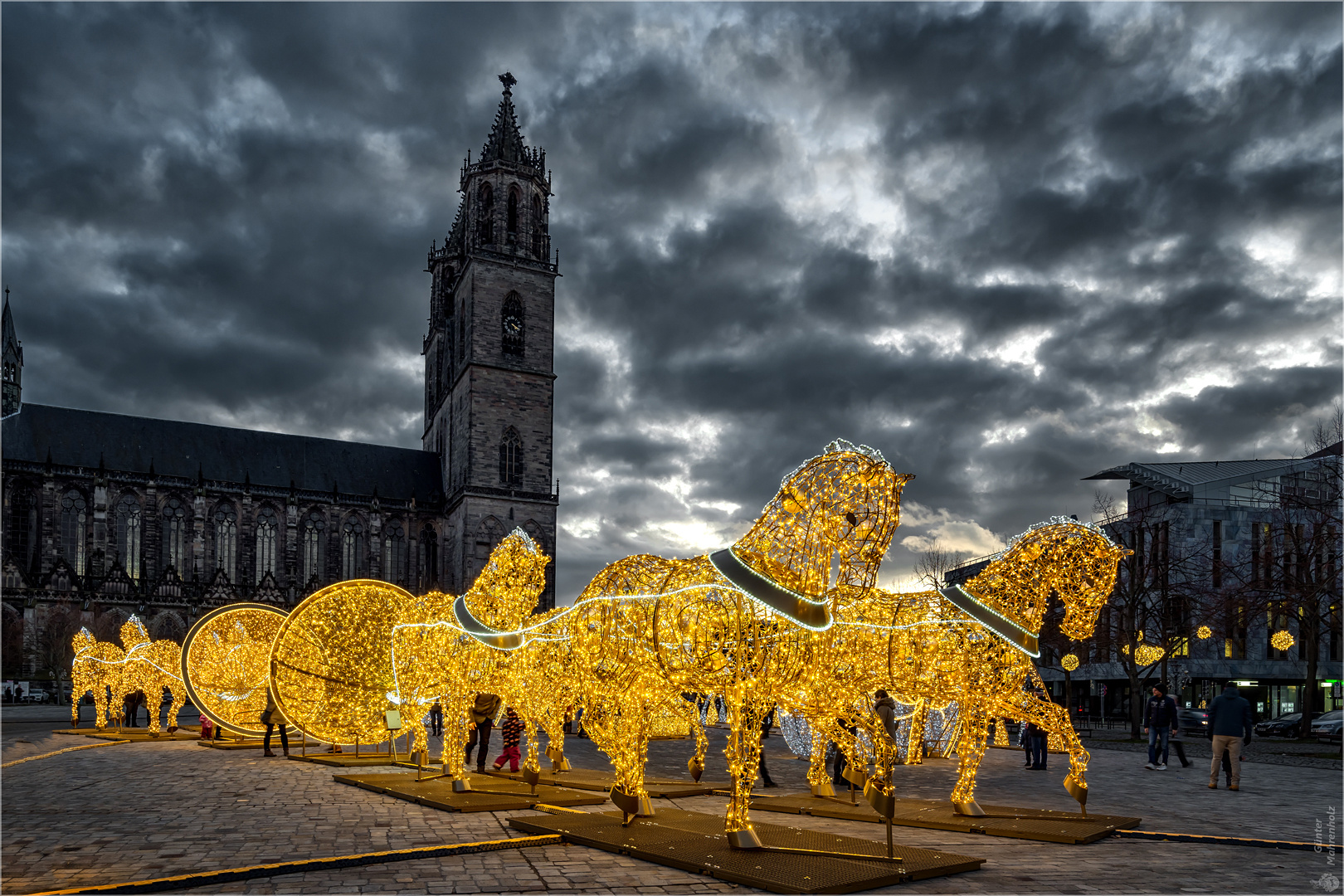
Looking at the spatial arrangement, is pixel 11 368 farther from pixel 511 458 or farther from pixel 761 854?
pixel 761 854

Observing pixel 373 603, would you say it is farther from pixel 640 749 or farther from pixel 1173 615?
pixel 1173 615

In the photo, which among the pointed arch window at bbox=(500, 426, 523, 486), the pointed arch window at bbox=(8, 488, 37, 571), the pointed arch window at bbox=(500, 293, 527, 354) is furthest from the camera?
the pointed arch window at bbox=(500, 293, 527, 354)

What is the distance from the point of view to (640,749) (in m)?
9.80

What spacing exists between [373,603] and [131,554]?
5547cm

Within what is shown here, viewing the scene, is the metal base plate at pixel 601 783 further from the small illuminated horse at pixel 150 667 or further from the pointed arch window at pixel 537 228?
the pointed arch window at pixel 537 228

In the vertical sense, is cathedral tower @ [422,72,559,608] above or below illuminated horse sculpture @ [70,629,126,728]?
above

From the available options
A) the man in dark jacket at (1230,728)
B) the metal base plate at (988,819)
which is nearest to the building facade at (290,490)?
the man in dark jacket at (1230,728)

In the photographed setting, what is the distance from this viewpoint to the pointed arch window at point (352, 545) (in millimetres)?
66812

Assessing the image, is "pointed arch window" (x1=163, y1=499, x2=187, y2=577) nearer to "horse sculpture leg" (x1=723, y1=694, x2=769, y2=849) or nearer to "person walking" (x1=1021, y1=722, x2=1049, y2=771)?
"person walking" (x1=1021, y1=722, x2=1049, y2=771)

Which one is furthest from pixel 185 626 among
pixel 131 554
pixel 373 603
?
pixel 373 603

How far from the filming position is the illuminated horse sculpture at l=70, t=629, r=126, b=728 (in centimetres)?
2575

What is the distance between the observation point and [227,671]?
69.2ft

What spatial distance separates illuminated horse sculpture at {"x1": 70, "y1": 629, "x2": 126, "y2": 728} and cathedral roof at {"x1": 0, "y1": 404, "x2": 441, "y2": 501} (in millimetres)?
39876

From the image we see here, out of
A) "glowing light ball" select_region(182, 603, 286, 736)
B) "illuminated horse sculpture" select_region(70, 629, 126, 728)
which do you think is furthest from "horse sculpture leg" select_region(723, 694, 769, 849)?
"illuminated horse sculpture" select_region(70, 629, 126, 728)
